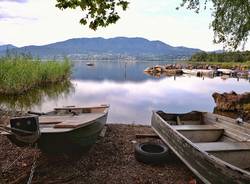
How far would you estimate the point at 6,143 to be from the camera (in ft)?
27.4

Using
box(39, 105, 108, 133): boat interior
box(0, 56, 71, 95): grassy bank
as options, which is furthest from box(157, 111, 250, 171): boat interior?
box(0, 56, 71, 95): grassy bank

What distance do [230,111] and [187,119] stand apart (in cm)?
981

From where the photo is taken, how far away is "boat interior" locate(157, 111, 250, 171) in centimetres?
593

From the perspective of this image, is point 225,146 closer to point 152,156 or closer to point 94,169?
point 152,156

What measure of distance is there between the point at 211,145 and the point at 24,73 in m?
16.3

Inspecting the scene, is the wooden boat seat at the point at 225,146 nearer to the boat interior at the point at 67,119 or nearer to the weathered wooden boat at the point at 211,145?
the weathered wooden boat at the point at 211,145

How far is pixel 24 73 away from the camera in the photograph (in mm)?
20266

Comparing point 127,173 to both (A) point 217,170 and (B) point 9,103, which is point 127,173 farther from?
(B) point 9,103

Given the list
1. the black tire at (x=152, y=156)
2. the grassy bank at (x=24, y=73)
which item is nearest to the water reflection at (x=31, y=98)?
the grassy bank at (x=24, y=73)

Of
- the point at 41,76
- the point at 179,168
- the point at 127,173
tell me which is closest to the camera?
Result: the point at 127,173

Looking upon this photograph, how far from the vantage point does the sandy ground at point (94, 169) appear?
5988 millimetres

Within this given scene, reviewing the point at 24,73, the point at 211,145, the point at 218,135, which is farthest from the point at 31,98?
the point at 211,145

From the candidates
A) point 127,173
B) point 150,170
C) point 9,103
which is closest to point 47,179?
point 127,173

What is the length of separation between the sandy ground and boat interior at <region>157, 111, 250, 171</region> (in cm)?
75
